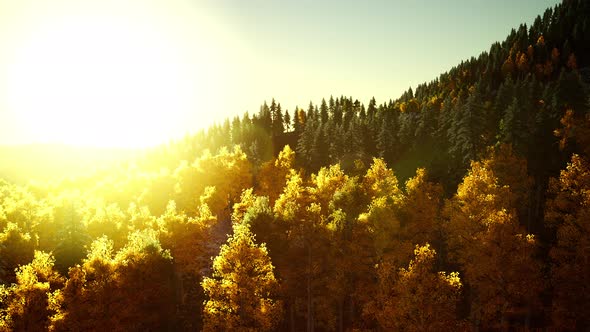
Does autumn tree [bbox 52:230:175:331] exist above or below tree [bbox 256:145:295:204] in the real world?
below

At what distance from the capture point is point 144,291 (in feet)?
106

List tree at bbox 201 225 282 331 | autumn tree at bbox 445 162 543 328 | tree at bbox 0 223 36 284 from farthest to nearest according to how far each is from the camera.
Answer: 1. tree at bbox 0 223 36 284
2. tree at bbox 201 225 282 331
3. autumn tree at bbox 445 162 543 328

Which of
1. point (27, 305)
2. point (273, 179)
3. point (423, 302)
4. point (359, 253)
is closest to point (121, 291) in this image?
point (27, 305)

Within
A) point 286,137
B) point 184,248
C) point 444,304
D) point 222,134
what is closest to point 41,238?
point 184,248

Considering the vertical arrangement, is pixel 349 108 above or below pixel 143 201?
above

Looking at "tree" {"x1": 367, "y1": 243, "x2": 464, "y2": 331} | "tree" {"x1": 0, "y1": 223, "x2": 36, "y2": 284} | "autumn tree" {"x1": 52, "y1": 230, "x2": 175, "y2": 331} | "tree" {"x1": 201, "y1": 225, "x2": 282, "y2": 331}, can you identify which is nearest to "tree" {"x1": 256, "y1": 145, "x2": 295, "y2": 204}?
"autumn tree" {"x1": 52, "y1": 230, "x2": 175, "y2": 331}

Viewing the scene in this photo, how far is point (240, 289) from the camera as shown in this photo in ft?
81.1

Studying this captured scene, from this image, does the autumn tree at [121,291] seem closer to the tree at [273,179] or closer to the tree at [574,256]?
the tree at [574,256]

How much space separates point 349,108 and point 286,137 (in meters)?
35.2

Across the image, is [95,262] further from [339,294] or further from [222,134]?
[222,134]

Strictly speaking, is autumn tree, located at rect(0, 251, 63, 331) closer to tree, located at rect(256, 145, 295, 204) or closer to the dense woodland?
the dense woodland

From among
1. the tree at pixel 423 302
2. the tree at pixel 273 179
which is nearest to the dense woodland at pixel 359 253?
the tree at pixel 423 302

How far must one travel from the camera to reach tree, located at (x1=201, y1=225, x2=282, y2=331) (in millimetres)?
24734

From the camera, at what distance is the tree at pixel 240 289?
24.7 m
